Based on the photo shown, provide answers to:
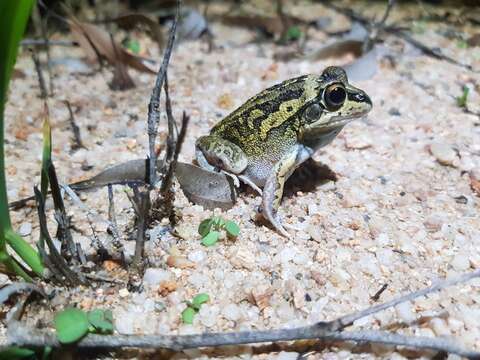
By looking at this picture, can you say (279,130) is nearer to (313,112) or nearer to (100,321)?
(313,112)

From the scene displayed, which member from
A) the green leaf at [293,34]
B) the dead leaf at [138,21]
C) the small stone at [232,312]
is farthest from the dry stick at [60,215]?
the green leaf at [293,34]

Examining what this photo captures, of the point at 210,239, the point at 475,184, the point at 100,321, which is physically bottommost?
the point at 100,321

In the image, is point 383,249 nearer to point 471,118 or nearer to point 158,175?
point 158,175

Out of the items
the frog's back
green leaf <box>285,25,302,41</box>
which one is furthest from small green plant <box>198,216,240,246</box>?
green leaf <box>285,25,302,41</box>

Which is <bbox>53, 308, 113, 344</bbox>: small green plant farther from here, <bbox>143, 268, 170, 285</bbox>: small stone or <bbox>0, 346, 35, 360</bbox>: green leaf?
<bbox>143, 268, 170, 285</bbox>: small stone

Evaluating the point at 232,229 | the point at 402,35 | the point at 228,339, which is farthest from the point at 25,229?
the point at 402,35

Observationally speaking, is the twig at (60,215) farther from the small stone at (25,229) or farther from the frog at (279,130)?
the frog at (279,130)

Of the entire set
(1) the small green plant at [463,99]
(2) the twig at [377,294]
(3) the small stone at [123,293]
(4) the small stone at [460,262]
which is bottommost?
(2) the twig at [377,294]
